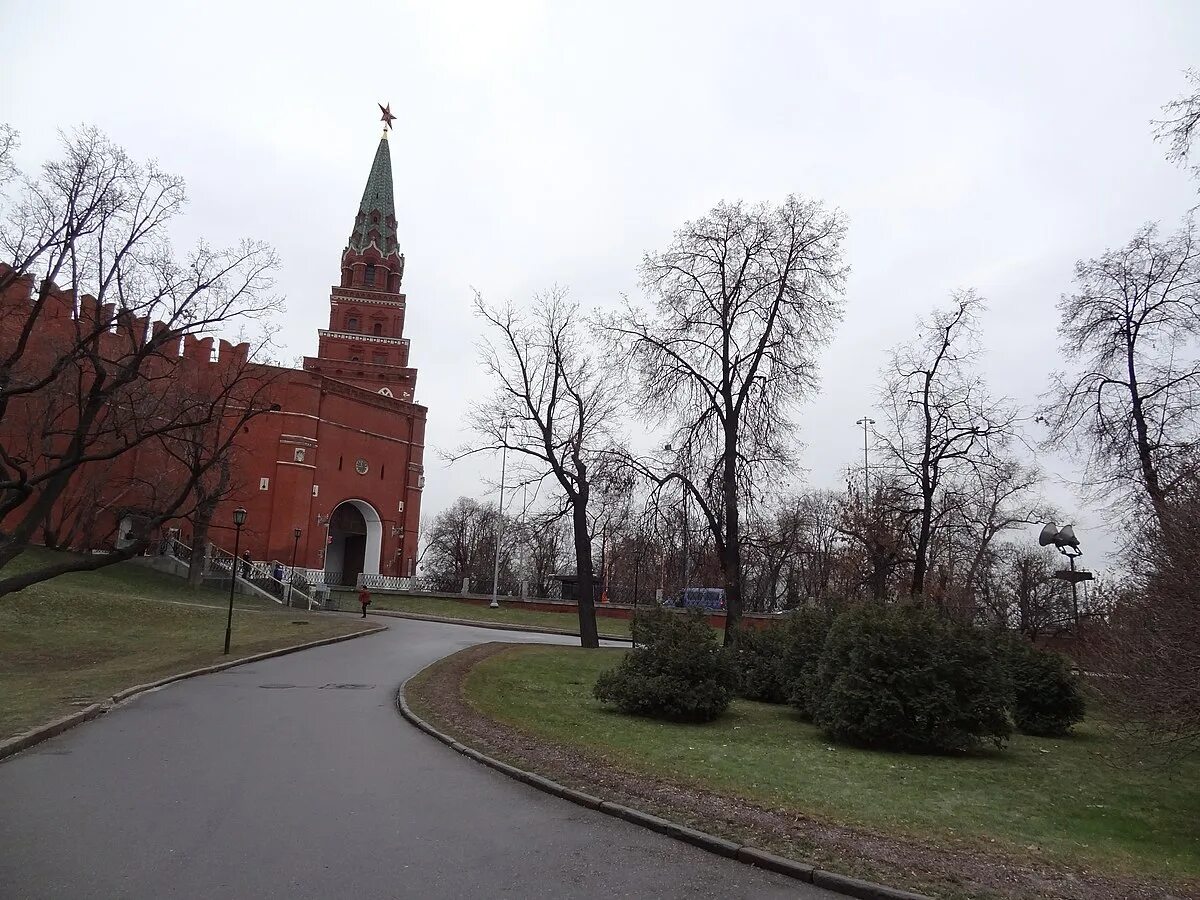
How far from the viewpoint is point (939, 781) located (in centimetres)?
963

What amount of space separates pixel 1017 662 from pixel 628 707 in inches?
285

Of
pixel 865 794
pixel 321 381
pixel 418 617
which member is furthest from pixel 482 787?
pixel 321 381

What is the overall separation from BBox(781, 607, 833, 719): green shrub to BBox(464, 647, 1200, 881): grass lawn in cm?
51

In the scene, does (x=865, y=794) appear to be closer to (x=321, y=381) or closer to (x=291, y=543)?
(x=291, y=543)

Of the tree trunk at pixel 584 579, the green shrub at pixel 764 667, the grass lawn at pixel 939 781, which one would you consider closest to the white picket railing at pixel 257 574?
the tree trunk at pixel 584 579

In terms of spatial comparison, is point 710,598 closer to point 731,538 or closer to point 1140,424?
point 731,538

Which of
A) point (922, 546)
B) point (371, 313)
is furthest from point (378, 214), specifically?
point (922, 546)

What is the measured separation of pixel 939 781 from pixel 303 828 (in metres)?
7.38

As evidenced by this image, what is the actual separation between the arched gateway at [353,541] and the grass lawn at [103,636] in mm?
17533

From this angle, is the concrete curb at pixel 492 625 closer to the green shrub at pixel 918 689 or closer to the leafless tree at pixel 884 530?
the leafless tree at pixel 884 530

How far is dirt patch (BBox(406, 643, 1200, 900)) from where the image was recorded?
586 centimetres

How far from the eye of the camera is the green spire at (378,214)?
6762 centimetres

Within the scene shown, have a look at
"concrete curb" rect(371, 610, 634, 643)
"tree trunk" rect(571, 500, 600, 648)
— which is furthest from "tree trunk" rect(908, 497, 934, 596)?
"concrete curb" rect(371, 610, 634, 643)

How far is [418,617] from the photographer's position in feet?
Result: 130
